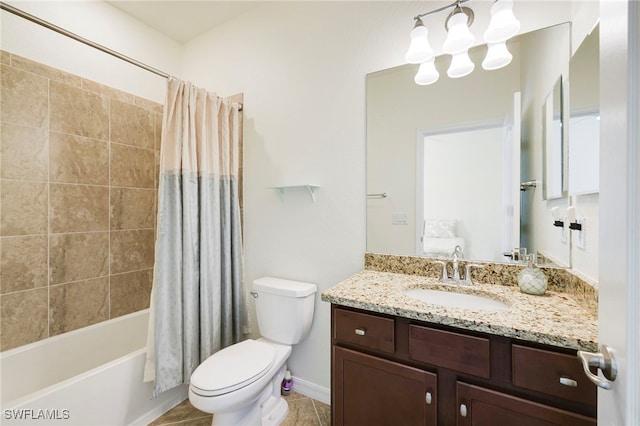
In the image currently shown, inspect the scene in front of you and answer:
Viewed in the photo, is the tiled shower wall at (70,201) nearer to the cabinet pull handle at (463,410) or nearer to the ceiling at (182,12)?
the ceiling at (182,12)

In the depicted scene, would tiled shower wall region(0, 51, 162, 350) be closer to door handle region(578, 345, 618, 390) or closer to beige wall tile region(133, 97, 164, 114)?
beige wall tile region(133, 97, 164, 114)

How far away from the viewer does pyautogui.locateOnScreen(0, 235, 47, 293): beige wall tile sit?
1.57m

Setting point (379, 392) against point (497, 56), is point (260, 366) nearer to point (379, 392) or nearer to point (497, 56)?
point (379, 392)

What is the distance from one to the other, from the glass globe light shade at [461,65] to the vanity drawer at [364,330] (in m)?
1.26

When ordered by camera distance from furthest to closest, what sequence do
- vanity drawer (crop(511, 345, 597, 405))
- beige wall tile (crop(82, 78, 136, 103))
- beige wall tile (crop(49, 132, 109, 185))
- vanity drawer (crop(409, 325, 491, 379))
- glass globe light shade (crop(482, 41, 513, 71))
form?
beige wall tile (crop(82, 78, 136, 103))
beige wall tile (crop(49, 132, 109, 185))
glass globe light shade (crop(482, 41, 513, 71))
vanity drawer (crop(409, 325, 491, 379))
vanity drawer (crop(511, 345, 597, 405))

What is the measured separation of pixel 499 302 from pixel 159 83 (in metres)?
2.87

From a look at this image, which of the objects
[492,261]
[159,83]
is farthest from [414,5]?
[159,83]

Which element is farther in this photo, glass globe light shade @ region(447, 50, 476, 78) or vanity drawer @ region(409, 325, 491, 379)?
glass globe light shade @ region(447, 50, 476, 78)

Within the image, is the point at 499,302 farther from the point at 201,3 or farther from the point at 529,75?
the point at 201,3

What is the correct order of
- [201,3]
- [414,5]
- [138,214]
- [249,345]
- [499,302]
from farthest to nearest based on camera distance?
[138,214] < [201,3] < [249,345] < [414,5] < [499,302]

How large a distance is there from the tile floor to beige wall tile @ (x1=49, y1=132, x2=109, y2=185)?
163 centimetres

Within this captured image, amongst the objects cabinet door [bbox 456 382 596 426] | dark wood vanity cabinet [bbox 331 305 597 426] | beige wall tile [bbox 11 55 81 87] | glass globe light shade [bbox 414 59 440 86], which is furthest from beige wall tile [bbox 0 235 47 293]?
glass globe light shade [bbox 414 59 440 86]

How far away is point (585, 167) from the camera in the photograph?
3.34ft

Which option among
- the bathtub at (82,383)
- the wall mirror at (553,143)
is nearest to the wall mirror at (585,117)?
the wall mirror at (553,143)
